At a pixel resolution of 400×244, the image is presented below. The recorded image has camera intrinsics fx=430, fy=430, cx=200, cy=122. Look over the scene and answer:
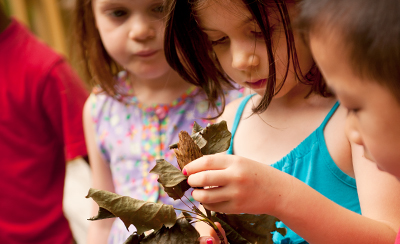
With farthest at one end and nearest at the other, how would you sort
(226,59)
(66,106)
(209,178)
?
(66,106) < (226,59) < (209,178)

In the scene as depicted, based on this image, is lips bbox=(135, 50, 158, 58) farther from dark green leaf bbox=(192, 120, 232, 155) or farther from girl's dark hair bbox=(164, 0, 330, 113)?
dark green leaf bbox=(192, 120, 232, 155)

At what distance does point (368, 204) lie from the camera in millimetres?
686

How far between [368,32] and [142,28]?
68 cm

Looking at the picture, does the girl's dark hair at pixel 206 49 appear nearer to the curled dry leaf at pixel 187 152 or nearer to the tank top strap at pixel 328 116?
the tank top strap at pixel 328 116

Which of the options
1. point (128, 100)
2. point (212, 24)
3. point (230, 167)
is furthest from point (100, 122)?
point (230, 167)

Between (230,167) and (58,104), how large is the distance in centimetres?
94

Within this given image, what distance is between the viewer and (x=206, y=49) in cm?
90

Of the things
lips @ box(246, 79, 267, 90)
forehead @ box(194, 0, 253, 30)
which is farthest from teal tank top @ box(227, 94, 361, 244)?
forehead @ box(194, 0, 253, 30)

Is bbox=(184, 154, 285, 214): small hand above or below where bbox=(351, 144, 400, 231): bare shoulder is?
above

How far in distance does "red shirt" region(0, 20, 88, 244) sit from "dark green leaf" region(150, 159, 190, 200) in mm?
828

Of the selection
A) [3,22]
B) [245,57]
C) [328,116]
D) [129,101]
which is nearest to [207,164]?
[245,57]

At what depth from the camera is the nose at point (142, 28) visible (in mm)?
1006

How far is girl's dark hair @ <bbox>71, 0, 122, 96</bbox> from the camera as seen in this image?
1219 millimetres

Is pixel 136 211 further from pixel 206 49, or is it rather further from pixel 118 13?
pixel 118 13
